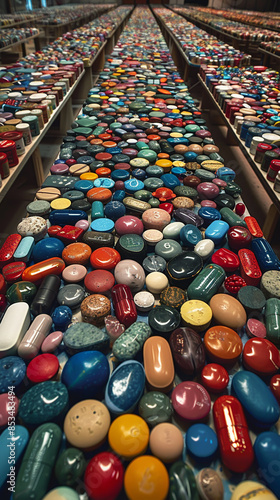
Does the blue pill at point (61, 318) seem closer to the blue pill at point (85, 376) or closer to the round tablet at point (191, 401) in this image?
Answer: the blue pill at point (85, 376)

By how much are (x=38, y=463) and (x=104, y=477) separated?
0.15 metres

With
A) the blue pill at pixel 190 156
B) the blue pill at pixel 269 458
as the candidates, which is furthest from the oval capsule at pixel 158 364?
the blue pill at pixel 190 156

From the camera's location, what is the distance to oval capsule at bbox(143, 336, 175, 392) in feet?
2.69

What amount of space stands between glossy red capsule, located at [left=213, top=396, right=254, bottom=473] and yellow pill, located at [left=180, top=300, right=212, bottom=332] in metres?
0.22

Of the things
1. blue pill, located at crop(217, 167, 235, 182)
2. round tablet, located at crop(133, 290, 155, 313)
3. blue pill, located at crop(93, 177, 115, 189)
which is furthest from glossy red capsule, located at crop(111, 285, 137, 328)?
blue pill, located at crop(217, 167, 235, 182)

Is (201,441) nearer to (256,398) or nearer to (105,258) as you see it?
(256,398)

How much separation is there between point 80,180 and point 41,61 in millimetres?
3020

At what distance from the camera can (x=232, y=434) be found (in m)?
0.73

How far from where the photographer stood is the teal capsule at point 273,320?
0.96m

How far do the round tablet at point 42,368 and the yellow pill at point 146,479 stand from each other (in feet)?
1.00

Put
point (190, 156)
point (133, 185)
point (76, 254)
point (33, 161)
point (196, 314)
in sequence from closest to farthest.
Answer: point (196, 314)
point (76, 254)
point (133, 185)
point (190, 156)
point (33, 161)

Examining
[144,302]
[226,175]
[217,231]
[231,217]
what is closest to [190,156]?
[226,175]

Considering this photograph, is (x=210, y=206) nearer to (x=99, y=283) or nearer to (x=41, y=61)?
(x=99, y=283)

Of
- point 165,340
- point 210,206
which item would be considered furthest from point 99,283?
point 210,206
